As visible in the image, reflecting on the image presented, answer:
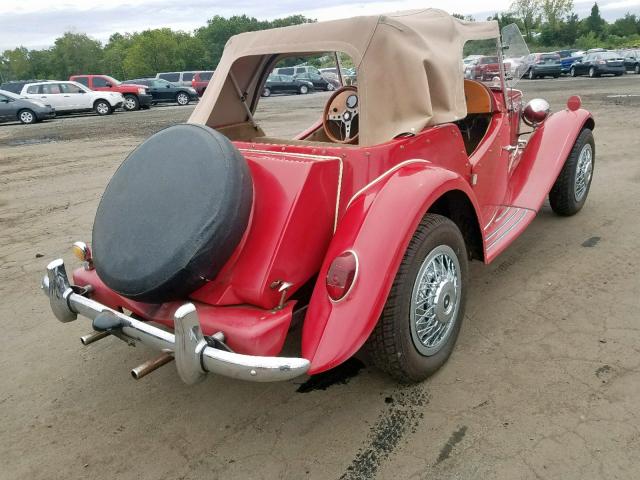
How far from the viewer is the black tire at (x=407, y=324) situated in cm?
239

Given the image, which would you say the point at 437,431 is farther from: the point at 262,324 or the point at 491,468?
the point at 262,324

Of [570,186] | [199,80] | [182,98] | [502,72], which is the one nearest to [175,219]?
[502,72]

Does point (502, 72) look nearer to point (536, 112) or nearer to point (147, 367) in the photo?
point (536, 112)

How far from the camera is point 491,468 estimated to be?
2.12 metres

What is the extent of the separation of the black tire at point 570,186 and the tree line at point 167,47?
192 ft

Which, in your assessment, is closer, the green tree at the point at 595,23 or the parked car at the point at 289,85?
the parked car at the point at 289,85

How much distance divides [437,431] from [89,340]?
1814 mm

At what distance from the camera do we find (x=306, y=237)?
2.42 metres

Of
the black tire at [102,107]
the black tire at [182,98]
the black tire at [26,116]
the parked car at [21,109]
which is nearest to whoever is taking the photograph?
the parked car at [21,109]

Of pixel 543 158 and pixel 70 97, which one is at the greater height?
pixel 70 97

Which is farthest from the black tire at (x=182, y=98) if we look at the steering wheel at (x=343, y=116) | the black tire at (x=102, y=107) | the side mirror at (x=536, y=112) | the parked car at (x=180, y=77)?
the steering wheel at (x=343, y=116)

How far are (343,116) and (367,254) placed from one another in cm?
142

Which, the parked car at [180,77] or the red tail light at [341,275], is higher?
the parked car at [180,77]

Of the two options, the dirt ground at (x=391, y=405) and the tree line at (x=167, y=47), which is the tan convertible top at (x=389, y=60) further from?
the tree line at (x=167, y=47)
